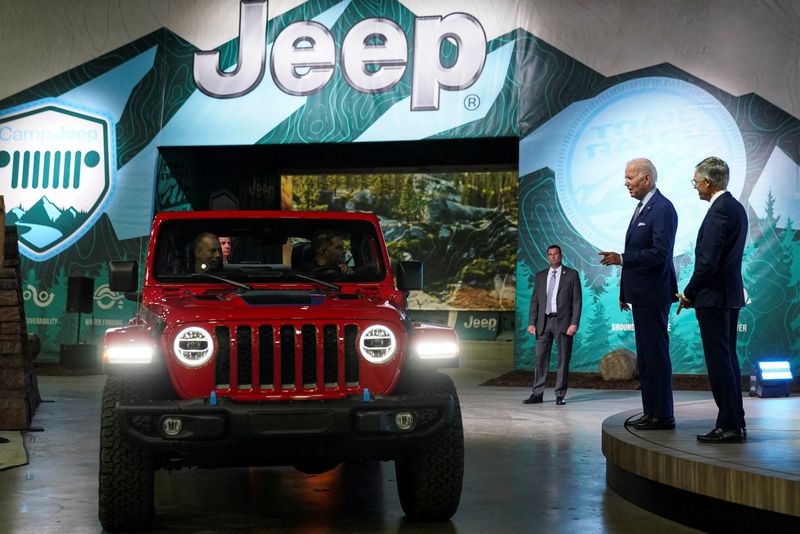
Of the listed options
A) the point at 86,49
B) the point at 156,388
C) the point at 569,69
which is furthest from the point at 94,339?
the point at 156,388

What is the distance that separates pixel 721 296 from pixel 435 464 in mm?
1954

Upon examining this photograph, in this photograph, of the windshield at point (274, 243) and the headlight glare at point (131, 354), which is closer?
Answer: the headlight glare at point (131, 354)

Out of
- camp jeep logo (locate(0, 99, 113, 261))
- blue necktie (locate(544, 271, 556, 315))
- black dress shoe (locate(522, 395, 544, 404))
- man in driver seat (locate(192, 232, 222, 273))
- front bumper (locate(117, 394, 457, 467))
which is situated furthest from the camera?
camp jeep logo (locate(0, 99, 113, 261))

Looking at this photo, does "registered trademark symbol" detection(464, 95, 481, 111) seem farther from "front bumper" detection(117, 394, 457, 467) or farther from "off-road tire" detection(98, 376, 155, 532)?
"off-road tire" detection(98, 376, 155, 532)

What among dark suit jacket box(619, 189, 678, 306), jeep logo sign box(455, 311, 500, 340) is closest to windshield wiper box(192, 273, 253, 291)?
dark suit jacket box(619, 189, 678, 306)

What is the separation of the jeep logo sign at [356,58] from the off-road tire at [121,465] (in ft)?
37.1

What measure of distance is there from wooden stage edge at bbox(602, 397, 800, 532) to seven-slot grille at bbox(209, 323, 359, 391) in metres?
1.78

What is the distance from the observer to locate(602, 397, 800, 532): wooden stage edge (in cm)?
484

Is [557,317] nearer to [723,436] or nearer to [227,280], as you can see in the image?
[723,436]

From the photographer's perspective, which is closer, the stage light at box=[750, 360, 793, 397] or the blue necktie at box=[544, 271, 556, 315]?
the stage light at box=[750, 360, 793, 397]

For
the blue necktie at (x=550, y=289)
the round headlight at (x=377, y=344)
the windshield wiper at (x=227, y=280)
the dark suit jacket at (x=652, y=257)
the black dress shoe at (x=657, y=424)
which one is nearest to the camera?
the round headlight at (x=377, y=344)

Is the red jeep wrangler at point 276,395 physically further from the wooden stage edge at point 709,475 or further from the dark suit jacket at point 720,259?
the dark suit jacket at point 720,259

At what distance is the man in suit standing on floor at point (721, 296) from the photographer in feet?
19.6

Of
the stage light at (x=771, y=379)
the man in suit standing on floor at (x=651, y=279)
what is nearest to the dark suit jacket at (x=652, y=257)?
the man in suit standing on floor at (x=651, y=279)
